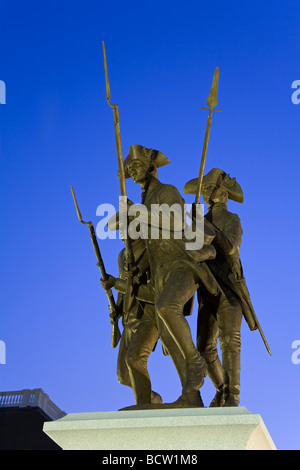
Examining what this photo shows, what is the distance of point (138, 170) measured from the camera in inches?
279

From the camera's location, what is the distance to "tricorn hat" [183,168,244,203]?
7.50 m

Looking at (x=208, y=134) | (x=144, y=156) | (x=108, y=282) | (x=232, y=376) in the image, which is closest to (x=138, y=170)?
(x=144, y=156)

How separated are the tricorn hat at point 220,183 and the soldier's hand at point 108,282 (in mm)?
1316

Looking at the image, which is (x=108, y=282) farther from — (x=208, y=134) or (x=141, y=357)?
(x=208, y=134)

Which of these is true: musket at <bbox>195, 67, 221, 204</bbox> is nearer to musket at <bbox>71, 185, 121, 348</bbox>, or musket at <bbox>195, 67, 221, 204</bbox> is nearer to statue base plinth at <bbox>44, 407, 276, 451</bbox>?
musket at <bbox>71, 185, 121, 348</bbox>

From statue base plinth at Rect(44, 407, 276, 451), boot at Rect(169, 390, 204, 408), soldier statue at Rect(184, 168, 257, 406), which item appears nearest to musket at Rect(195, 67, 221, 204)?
soldier statue at Rect(184, 168, 257, 406)

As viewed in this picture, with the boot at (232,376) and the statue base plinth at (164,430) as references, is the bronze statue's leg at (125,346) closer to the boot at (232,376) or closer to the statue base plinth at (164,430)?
the boot at (232,376)

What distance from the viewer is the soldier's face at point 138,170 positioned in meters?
7.09

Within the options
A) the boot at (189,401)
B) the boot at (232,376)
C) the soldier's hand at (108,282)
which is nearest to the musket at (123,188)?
the soldier's hand at (108,282)

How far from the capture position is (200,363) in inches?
238

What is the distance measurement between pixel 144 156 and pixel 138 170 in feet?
0.61

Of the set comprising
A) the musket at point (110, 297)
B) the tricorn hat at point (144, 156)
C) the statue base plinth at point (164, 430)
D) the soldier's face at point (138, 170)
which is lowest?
the statue base plinth at point (164, 430)

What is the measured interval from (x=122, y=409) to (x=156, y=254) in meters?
1.60
